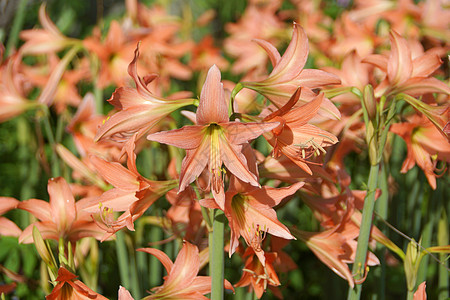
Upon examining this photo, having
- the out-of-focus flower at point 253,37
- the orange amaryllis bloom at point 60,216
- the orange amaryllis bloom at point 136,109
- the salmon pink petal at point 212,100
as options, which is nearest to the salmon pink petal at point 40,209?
the orange amaryllis bloom at point 60,216

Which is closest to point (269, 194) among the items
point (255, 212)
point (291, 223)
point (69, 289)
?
point (255, 212)

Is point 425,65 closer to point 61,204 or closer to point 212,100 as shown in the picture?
point 212,100

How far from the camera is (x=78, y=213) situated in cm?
118

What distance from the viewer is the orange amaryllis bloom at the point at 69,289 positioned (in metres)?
0.95

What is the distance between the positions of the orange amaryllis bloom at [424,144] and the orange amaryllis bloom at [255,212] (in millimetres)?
402

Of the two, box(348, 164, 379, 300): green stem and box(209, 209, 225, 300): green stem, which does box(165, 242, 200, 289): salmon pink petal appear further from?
box(348, 164, 379, 300): green stem

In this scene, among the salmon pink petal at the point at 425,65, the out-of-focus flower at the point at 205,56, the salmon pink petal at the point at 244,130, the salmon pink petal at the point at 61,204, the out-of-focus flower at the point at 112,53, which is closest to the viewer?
the salmon pink petal at the point at 244,130

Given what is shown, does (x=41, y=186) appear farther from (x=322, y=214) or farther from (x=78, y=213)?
(x=322, y=214)

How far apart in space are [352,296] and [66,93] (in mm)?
1538

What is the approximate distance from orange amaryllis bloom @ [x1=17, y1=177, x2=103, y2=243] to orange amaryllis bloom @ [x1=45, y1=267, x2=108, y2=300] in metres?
0.14

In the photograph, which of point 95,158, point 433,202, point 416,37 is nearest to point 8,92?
point 95,158

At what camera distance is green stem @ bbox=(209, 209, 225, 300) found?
3.25 feet

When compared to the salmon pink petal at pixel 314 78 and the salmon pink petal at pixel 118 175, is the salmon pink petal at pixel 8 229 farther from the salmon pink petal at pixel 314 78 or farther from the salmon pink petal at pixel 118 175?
the salmon pink petal at pixel 314 78

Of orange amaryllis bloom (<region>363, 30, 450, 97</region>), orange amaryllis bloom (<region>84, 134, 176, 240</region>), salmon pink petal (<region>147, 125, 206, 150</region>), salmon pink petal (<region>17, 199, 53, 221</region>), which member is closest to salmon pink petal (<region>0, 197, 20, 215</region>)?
salmon pink petal (<region>17, 199, 53, 221</region>)
